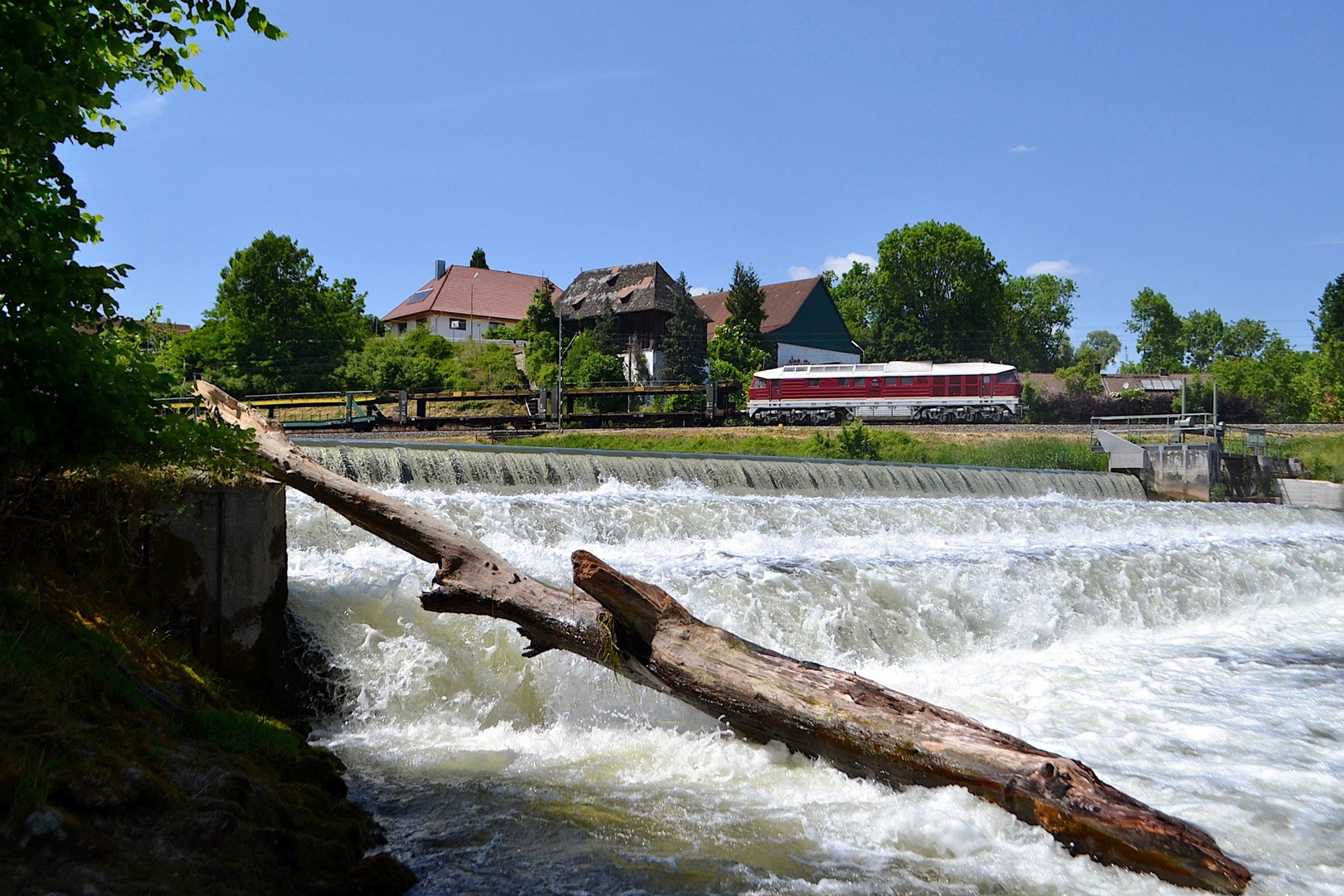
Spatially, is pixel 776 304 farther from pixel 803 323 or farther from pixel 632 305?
pixel 632 305

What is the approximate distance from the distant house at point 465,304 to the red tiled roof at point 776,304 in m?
10.2

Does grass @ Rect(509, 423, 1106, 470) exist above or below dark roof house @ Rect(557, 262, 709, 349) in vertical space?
below

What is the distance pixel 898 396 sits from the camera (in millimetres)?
40719

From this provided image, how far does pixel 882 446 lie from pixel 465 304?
36.8 meters

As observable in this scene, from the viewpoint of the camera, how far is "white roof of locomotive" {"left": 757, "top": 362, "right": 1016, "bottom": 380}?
40.6 metres

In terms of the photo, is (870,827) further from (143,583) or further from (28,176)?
(28,176)

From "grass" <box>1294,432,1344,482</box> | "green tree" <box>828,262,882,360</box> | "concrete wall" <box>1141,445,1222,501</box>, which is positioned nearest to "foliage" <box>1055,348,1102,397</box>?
"green tree" <box>828,262,882,360</box>

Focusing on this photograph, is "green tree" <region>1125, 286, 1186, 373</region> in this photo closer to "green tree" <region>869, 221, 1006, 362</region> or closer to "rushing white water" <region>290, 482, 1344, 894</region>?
"green tree" <region>869, 221, 1006, 362</region>

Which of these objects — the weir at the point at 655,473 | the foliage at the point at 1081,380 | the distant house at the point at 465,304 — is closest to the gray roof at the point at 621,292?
the distant house at the point at 465,304

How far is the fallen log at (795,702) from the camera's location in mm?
4051

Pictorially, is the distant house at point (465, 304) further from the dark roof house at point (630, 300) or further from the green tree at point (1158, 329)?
the green tree at point (1158, 329)

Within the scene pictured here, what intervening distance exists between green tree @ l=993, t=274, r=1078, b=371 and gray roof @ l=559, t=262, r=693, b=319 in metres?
35.3

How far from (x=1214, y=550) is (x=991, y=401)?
27.4 m

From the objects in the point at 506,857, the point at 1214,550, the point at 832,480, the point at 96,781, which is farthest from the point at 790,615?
the point at 832,480
